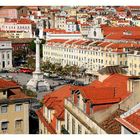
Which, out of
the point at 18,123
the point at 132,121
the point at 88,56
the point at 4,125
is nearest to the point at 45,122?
the point at 18,123

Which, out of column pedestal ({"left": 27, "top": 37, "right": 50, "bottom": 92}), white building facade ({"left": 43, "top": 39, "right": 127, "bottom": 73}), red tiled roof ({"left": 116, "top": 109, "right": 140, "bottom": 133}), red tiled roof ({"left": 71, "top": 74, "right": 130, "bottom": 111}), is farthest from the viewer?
column pedestal ({"left": 27, "top": 37, "right": 50, "bottom": 92})

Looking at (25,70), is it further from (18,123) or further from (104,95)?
(104,95)

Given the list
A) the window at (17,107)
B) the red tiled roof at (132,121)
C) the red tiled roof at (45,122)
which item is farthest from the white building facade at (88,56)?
the red tiled roof at (132,121)

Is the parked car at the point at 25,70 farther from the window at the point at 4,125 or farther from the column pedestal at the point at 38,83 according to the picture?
the window at the point at 4,125

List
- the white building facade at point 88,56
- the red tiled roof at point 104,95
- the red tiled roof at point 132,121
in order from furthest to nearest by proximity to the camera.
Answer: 1. the white building facade at point 88,56
2. the red tiled roof at point 104,95
3. the red tiled roof at point 132,121

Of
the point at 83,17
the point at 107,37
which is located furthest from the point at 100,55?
the point at 83,17

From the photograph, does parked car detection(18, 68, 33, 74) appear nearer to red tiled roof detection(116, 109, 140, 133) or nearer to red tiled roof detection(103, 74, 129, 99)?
red tiled roof detection(103, 74, 129, 99)

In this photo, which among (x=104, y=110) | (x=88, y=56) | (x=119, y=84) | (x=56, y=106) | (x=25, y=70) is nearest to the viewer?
(x=104, y=110)

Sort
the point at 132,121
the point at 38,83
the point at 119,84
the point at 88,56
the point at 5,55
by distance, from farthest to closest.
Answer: the point at 5,55
the point at 38,83
the point at 88,56
the point at 119,84
the point at 132,121

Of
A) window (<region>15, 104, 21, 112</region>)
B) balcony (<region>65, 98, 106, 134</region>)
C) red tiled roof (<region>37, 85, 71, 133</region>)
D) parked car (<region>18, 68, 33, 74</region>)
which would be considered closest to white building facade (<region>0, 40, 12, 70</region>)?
parked car (<region>18, 68, 33, 74</region>)

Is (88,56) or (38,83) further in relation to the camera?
(38,83)

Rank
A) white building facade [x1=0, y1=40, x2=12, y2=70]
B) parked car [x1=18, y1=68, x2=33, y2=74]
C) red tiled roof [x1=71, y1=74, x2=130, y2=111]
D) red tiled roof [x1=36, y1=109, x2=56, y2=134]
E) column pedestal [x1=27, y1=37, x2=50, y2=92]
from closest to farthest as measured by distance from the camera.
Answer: red tiled roof [x1=71, y1=74, x2=130, y2=111] → red tiled roof [x1=36, y1=109, x2=56, y2=134] → column pedestal [x1=27, y1=37, x2=50, y2=92] → parked car [x1=18, y1=68, x2=33, y2=74] → white building facade [x1=0, y1=40, x2=12, y2=70]
